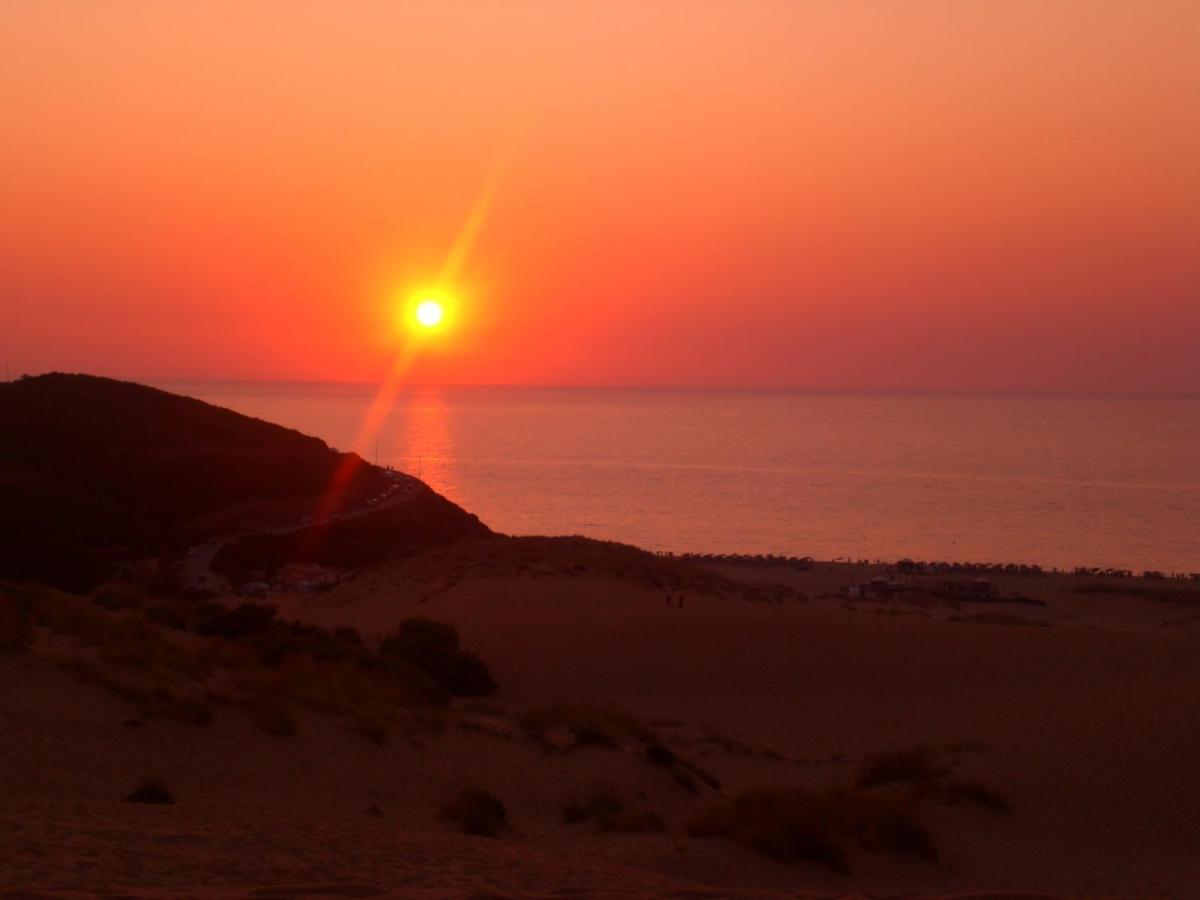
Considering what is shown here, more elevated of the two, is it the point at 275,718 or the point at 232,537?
the point at 232,537

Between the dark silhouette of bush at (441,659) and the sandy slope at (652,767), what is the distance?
0.91m

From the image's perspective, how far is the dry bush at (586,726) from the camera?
1778 cm

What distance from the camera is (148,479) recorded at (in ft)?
192

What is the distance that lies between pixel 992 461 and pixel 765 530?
71687 millimetres

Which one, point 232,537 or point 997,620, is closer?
point 997,620

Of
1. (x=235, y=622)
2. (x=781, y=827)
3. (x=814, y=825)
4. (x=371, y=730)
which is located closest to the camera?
(x=781, y=827)

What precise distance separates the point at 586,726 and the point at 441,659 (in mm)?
5395

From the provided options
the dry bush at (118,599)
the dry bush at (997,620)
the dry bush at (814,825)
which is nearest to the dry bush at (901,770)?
the dry bush at (814,825)

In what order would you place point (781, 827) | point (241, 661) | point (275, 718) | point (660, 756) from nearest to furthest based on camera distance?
point (781, 827), point (275, 718), point (660, 756), point (241, 661)

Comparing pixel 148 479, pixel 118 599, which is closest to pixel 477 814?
pixel 118 599

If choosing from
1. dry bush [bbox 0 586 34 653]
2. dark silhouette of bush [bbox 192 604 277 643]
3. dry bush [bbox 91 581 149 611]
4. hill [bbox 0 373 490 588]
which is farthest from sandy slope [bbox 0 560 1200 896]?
hill [bbox 0 373 490 588]

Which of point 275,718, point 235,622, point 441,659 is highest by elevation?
point 235,622

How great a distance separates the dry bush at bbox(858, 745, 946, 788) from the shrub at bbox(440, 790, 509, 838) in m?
6.36

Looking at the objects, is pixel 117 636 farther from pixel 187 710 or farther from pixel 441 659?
pixel 441 659
